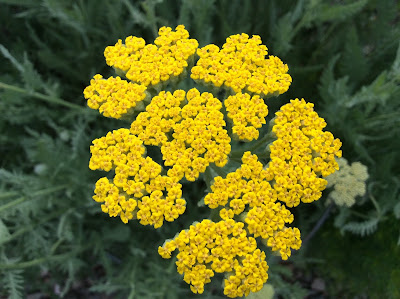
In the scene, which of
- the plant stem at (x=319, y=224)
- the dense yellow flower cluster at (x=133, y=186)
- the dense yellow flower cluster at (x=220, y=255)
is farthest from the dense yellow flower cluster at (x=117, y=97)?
the plant stem at (x=319, y=224)

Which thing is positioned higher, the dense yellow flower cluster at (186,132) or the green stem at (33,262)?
the dense yellow flower cluster at (186,132)

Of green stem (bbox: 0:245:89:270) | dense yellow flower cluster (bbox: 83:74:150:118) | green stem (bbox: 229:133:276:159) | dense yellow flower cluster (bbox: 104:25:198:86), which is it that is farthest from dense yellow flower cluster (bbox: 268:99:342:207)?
green stem (bbox: 0:245:89:270)

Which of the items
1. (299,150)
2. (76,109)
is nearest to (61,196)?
(76,109)

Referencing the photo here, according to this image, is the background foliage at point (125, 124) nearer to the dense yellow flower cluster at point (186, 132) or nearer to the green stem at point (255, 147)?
the green stem at point (255, 147)

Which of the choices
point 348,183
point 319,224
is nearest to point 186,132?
point 348,183

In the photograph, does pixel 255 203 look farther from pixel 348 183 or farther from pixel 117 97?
pixel 348 183

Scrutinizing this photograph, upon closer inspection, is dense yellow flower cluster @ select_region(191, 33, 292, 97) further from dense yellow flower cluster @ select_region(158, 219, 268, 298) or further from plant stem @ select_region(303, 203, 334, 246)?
plant stem @ select_region(303, 203, 334, 246)
